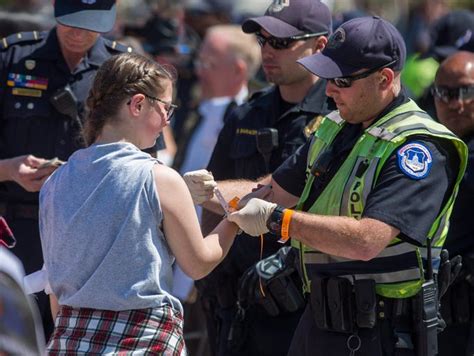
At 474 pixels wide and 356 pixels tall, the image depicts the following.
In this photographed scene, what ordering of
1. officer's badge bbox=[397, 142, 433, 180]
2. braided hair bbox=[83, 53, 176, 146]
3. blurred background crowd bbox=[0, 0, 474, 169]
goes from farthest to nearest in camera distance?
blurred background crowd bbox=[0, 0, 474, 169], officer's badge bbox=[397, 142, 433, 180], braided hair bbox=[83, 53, 176, 146]

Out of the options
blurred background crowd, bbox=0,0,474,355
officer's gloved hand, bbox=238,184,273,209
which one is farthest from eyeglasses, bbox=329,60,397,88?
blurred background crowd, bbox=0,0,474,355

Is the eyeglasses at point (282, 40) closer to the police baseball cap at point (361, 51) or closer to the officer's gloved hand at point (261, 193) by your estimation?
the officer's gloved hand at point (261, 193)

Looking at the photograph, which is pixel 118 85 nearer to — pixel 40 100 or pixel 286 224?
pixel 286 224

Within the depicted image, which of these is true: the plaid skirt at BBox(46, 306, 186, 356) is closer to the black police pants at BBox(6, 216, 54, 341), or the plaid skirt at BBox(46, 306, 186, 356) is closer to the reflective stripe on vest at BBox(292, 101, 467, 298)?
the reflective stripe on vest at BBox(292, 101, 467, 298)

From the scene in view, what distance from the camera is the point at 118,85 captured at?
4.28 m

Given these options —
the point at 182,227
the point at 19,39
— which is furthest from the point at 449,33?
the point at 182,227

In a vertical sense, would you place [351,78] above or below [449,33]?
above

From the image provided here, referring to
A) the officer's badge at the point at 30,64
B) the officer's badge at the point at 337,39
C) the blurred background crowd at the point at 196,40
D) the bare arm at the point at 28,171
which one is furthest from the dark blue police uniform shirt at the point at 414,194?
the officer's badge at the point at 30,64

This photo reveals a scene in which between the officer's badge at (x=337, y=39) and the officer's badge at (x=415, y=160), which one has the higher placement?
the officer's badge at (x=337, y=39)

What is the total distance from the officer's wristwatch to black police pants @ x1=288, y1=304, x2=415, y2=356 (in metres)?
0.51

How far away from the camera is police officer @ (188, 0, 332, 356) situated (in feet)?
18.6

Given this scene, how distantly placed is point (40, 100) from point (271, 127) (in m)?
1.18

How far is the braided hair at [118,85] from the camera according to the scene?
14.0ft

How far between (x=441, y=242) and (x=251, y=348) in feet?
Result: 4.70
